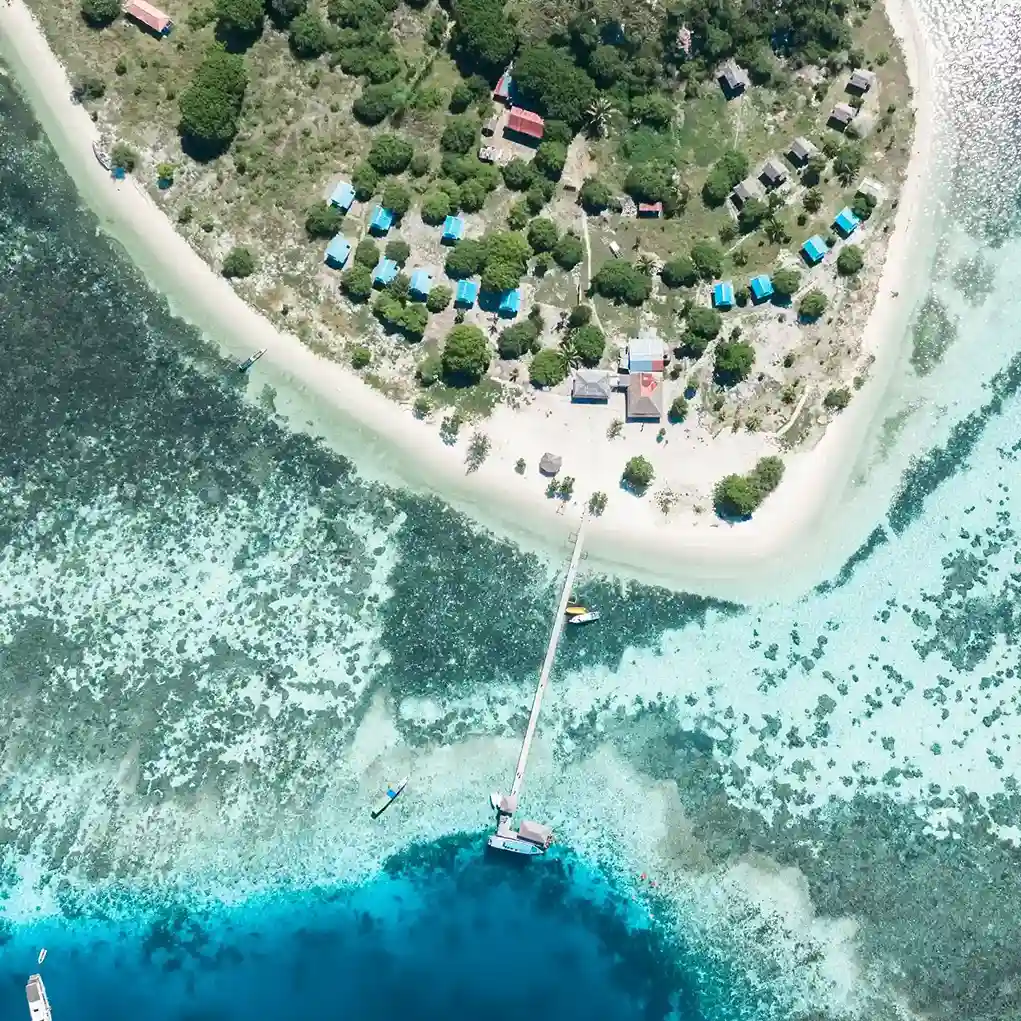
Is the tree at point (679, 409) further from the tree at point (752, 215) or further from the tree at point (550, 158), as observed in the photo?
the tree at point (550, 158)

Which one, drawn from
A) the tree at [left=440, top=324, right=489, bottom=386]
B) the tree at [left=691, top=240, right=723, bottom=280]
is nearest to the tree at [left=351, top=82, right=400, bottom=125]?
the tree at [left=440, top=324, right=489, bottom=386]

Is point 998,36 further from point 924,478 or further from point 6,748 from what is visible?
point 6,748

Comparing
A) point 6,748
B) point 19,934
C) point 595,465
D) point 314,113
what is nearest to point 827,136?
point 595,465

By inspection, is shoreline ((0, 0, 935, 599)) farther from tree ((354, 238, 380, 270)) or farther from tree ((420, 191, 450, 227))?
tree ((420, 191, 450, 227))

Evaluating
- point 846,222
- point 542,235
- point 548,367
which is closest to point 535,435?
point 548,367

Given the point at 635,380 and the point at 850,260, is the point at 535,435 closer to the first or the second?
the point at 635,380
